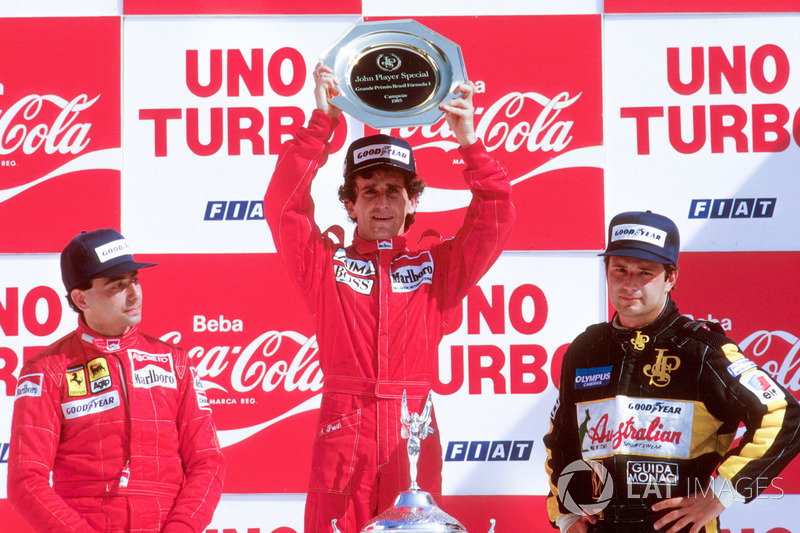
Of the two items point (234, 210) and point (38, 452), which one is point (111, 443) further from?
point (234, 210)

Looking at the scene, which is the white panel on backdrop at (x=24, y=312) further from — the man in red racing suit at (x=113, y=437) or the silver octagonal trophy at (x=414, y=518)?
the silver octagonal trophy at (x=414, y=518)

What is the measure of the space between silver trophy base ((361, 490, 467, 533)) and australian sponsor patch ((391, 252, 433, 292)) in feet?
2.95

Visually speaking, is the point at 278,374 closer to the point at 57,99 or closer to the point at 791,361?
the point at 57,99

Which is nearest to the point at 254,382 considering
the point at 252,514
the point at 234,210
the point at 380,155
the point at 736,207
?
the point at 252,514

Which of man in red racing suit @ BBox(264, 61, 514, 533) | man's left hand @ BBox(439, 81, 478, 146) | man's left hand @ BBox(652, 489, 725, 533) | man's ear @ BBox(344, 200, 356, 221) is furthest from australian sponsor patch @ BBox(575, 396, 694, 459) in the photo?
man's ear @ BBox(344, 200, 356, 221)

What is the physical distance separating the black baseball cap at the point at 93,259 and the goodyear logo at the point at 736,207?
86.7 inches

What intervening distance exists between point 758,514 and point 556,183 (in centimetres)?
151

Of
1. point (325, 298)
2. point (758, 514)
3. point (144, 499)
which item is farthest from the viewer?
point (758, 514)

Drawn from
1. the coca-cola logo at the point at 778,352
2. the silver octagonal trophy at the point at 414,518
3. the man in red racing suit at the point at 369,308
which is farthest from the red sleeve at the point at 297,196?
the coca-cola logo at the point at 778,352

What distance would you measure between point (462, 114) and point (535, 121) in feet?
3.43

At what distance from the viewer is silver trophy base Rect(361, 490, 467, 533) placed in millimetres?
2111

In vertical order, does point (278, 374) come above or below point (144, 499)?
above

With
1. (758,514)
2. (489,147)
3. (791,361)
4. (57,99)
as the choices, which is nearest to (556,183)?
(489,147)

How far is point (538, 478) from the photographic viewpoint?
382cm
